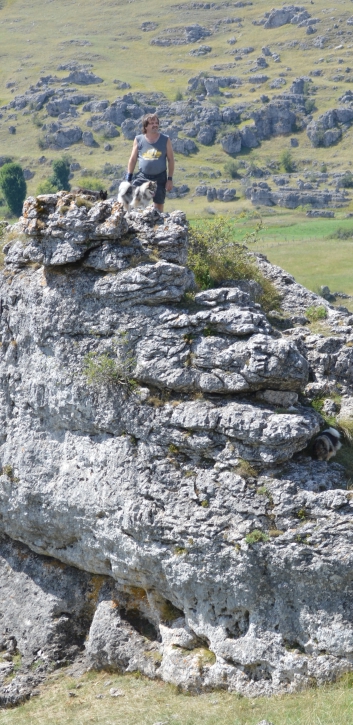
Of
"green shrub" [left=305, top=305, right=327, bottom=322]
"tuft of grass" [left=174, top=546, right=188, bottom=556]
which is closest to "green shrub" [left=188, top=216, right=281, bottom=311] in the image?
"green shrub" [left=305, top=305, right=327, bottom=322]

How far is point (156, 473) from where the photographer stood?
15.0m

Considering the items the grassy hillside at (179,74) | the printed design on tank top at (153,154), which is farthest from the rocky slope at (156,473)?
the grassy hillside at (179,74)

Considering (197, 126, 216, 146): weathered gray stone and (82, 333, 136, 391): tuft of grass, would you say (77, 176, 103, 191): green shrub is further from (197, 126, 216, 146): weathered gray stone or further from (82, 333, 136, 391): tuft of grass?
(82, 333, 136, 391): tuft of grass

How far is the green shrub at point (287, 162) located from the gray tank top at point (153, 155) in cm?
11892

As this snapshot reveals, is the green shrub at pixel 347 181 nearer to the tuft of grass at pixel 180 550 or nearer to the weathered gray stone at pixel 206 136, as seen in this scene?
the weathered gray stone at pixel 206 136

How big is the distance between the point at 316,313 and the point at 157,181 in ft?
16.9

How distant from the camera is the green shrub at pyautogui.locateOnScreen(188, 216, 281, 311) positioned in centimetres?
1816

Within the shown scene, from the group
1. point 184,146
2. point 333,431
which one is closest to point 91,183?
point 184,146

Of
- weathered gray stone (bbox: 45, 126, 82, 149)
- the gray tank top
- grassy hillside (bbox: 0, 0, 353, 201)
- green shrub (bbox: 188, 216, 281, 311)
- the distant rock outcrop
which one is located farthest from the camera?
the distant rock outcrop

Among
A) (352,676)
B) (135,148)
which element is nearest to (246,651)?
(352,676)

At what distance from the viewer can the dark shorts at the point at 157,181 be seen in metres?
18.4

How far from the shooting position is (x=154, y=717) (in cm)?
1363

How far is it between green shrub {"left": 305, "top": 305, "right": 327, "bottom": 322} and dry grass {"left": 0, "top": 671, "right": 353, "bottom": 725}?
907 centimetres

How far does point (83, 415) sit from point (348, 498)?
5.63 metres
